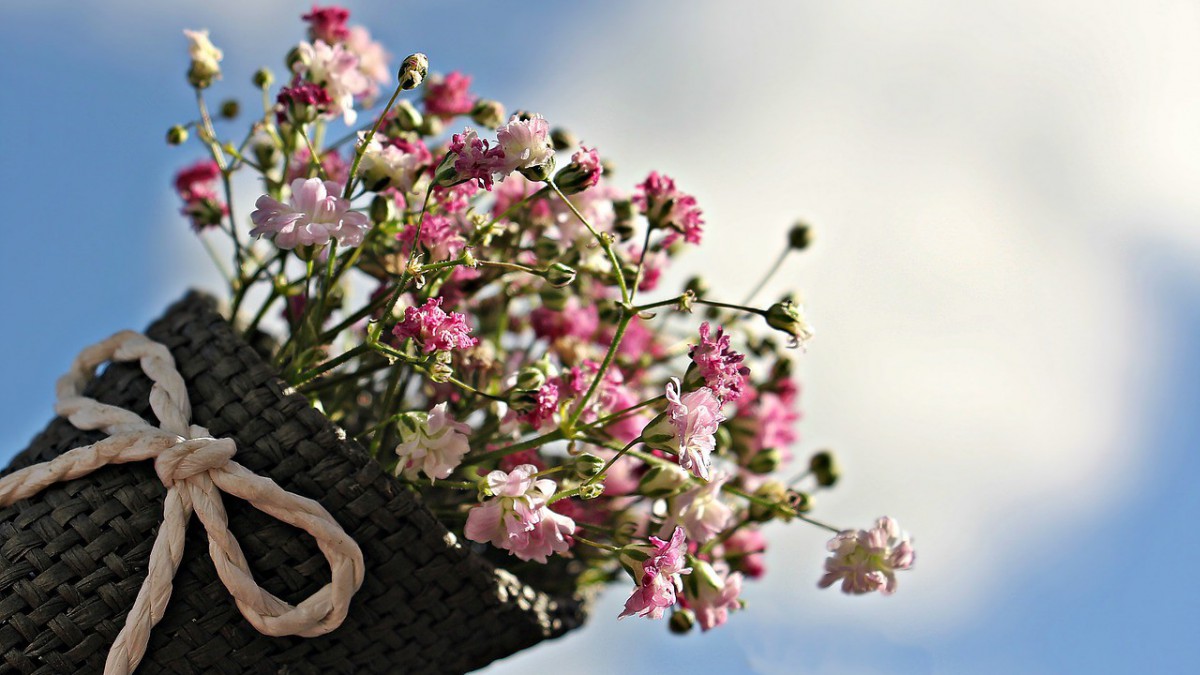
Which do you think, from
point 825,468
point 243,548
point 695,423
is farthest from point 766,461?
point 243,548

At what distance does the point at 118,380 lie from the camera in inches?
24.1

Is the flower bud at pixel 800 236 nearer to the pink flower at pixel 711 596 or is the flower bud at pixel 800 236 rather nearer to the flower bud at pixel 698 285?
the flower bud at pixel 698 285

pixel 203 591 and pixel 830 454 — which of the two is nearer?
pixel 203 591

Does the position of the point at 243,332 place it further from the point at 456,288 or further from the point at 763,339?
the point at 763,339

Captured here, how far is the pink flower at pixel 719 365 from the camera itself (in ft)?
1.79

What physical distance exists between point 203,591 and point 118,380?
0.47ft

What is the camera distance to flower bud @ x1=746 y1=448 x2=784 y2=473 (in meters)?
0.77

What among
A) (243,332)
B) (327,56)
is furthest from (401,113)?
(243,332)

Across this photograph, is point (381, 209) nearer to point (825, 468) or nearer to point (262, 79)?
point (262, 79)

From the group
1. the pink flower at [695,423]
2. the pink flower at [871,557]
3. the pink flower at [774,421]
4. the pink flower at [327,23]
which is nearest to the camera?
the pink flower at [695,423]

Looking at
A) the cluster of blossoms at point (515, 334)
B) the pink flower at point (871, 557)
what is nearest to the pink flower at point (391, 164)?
the cluster of blossoms at point (515, 334)

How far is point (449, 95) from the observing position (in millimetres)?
754

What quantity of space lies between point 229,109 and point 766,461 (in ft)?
1.50

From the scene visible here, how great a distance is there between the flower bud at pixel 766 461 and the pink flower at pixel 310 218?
1.14 feet
